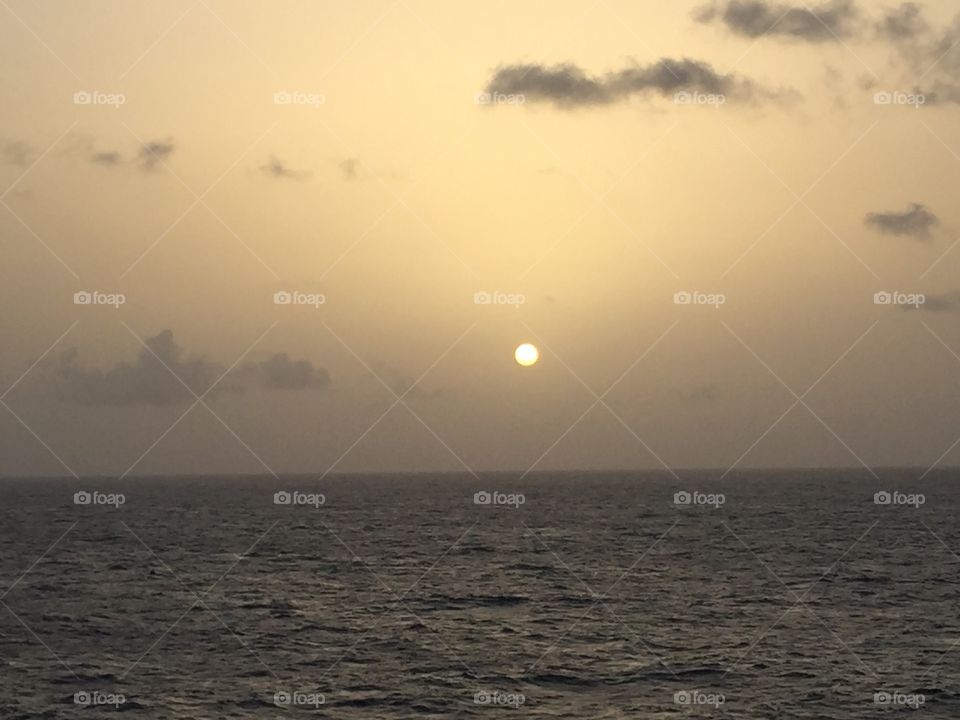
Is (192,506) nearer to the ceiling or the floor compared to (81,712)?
nearer to the ceiling

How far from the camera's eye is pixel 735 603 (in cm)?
5875

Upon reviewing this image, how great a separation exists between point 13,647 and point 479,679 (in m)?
21.2

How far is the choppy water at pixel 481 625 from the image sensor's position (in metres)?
38.2

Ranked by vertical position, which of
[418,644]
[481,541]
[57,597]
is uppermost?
[481,541]

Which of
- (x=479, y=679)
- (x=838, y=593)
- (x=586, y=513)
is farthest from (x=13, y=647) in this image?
(x=586, y=513)

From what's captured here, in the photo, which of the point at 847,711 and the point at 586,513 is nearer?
the point at 847,711

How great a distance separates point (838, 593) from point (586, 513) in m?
80.0

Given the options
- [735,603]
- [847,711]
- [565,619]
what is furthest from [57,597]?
[847,711]

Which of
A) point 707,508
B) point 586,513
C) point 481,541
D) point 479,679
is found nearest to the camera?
point 479,679

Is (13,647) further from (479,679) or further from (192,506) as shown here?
(192,506)

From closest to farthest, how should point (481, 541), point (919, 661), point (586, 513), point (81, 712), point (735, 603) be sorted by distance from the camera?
point (81, 712), point (919, 661), point (735, 603), point (481, 541), point (586, 513)

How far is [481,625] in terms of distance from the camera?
52.0 metres

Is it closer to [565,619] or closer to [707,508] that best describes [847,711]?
[565,619]

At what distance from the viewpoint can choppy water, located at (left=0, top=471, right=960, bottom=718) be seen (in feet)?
125
